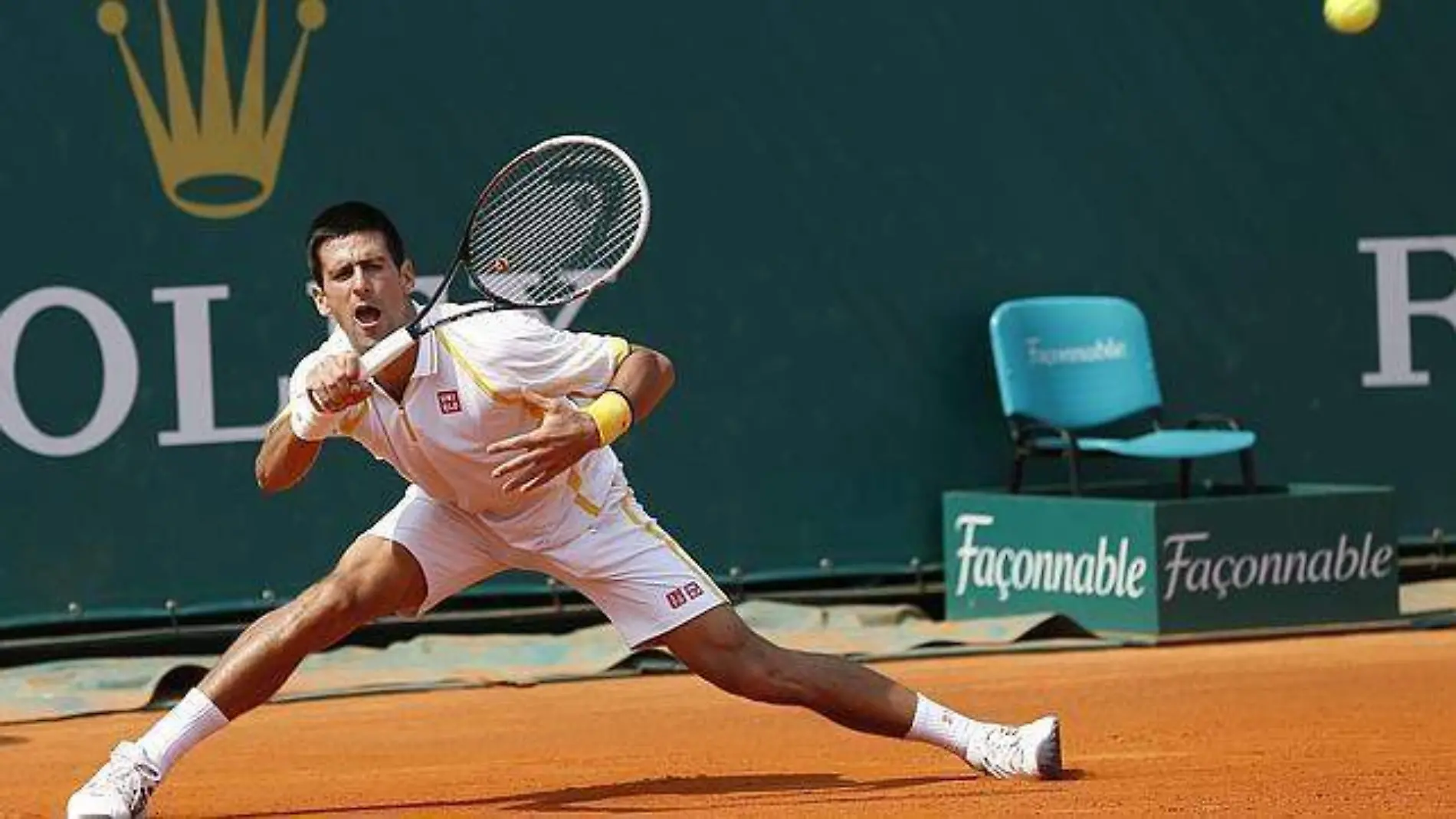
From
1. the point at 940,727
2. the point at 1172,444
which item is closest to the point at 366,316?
the point at 940,727

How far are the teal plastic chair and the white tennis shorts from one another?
11.9ft

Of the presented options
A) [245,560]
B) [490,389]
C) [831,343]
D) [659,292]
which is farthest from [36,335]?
[490,389]

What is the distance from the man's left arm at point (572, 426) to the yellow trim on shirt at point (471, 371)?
0.06 meters

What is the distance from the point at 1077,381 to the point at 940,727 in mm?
3965

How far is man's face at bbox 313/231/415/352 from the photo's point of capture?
→ 5.39m

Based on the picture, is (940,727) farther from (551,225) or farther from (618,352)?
(551,225)

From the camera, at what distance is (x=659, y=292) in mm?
9234

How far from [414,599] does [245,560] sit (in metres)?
3.16

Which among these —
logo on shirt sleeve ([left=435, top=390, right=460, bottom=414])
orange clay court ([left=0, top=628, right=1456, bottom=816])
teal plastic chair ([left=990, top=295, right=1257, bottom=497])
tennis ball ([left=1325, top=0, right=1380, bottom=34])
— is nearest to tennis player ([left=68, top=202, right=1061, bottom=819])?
logo on shirt sleeve ([left=435, top=390, right=460, bottom=414])

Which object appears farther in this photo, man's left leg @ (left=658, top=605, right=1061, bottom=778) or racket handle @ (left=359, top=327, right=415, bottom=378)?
man's left leg @ (left=658, top=605, right=1061, bottom=778)

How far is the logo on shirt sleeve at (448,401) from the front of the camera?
5.57 metres

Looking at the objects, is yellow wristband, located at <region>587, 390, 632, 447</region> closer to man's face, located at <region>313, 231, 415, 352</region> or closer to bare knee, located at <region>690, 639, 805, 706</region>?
man's face, located at <region>313, 231, 415, 352</region>

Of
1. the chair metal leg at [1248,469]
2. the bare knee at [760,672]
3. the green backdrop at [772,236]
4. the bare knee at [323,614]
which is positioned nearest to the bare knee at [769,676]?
the bare knee at [760,672]

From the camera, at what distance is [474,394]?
558 centimetres
